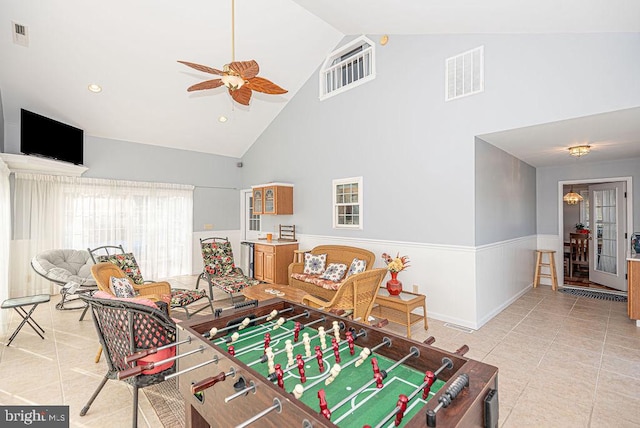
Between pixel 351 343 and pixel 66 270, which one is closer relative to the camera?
pixel 351 343

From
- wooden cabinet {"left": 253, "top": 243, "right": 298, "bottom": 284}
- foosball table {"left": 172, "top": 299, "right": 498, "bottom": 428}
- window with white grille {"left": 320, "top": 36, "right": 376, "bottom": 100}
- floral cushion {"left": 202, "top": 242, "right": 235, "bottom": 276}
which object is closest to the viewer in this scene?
foosball table {"left": 172, "top": 299, "right": 498, "bottom": 428}

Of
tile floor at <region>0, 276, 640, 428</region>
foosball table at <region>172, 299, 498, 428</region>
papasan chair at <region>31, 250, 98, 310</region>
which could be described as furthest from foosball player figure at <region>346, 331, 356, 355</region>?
papasan chair at <region>31, 250, 98, 310</region>

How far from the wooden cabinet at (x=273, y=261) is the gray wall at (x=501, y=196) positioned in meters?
3.49

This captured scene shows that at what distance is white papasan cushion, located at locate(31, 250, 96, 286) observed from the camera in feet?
14.0

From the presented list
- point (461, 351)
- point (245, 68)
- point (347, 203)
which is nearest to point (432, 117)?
point (347, 203)

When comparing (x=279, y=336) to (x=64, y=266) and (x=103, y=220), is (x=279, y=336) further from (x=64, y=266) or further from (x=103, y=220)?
(x=103, y=220)

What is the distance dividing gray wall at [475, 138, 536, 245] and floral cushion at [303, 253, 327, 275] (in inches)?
94.9

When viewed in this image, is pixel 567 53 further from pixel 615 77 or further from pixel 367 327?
pixel 367 327

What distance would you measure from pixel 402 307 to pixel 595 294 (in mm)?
4256

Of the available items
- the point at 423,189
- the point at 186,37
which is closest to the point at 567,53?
the point at 423,189

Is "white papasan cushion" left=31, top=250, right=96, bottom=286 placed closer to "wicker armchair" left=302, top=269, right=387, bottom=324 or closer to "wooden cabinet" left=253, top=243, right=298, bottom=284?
"wooden cabinet" left=253, top=243, right=298, bottom=284

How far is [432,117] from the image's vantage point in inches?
164

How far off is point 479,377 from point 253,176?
699 centimetres

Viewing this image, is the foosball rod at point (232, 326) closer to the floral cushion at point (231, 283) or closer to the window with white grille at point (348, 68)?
the floral cushion at point (231, 283)
